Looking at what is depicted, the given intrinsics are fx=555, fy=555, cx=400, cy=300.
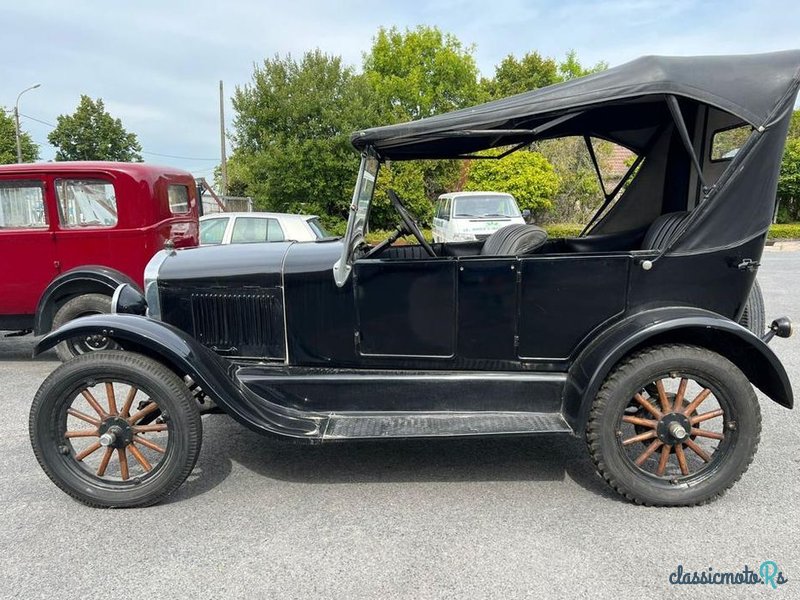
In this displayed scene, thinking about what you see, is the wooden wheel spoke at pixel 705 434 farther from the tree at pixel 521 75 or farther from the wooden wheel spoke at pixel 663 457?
the tree at pixel 521 75

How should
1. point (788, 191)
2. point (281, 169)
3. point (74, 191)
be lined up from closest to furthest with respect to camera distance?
point (74, 191)
point (281, 169)
point (788, 191)

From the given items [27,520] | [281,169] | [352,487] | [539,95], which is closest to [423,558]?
[352,487]

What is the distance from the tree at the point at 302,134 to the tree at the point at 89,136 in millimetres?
27523

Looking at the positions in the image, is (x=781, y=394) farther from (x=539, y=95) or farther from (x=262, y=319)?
(x=262, y=319)

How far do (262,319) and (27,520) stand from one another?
155cm

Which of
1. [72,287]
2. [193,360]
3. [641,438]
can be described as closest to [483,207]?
[72,287]

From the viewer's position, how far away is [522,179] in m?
16.6

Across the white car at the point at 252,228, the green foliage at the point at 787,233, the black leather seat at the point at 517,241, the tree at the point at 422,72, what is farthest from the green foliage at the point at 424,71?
the black leather seat at the point at 517,241

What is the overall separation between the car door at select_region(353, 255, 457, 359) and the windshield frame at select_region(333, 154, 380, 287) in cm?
8

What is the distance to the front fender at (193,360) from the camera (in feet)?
9.30

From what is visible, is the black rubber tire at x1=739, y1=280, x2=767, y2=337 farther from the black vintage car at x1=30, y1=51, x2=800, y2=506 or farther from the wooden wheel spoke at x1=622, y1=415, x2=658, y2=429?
the wooden wheel spoke at x1=622, y1=415, x2=658, y2=429

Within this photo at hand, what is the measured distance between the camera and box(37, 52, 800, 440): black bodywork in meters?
2.80

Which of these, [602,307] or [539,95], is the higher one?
[539,95]

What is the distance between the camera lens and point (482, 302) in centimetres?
308
